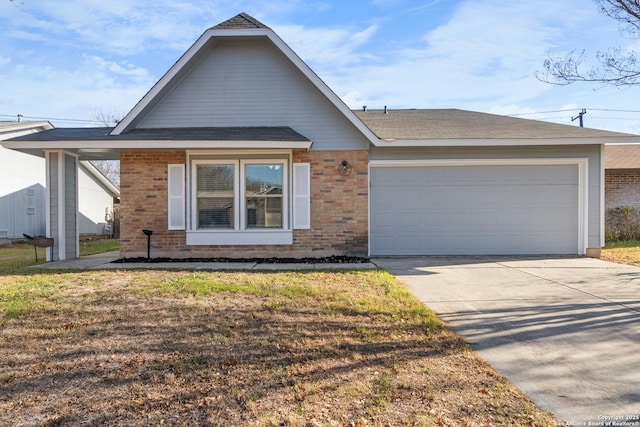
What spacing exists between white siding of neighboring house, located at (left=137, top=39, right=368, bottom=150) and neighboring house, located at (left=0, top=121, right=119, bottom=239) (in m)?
8.85

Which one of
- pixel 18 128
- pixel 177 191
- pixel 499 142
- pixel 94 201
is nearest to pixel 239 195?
pixel 177 191

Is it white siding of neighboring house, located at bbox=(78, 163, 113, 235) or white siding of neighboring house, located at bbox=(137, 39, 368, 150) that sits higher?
white siding of neighboring house, located at bbox=(137, 39, 368, 150)

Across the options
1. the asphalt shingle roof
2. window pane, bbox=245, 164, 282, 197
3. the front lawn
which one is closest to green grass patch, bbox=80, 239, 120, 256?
window pane, bbox=245, 164, 282, 197

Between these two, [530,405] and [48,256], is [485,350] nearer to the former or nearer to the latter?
[530,405]

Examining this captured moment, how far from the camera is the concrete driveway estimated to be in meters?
2.89

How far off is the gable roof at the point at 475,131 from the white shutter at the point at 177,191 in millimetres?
4910

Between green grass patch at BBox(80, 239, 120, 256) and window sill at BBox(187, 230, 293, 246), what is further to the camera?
green grass patch at BBox(80, 239, 120, 256)

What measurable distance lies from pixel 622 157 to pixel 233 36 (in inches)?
637

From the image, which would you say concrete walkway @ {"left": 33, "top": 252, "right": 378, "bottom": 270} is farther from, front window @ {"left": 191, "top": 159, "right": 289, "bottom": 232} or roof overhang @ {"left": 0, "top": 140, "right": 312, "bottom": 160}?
roof overhang @ {"left": 0, "top": 140, "right": 312, "bottom": 160}

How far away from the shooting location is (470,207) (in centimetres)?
1004

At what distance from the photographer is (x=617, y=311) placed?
5.02 meters

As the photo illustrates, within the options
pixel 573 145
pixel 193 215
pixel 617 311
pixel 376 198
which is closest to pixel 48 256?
pixel 193 215

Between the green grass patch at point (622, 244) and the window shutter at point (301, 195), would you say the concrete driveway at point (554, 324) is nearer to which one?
the window shutter at point (301, 195)

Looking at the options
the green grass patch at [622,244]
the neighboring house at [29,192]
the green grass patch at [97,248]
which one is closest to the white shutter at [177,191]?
the green grass patch at [97,248]
